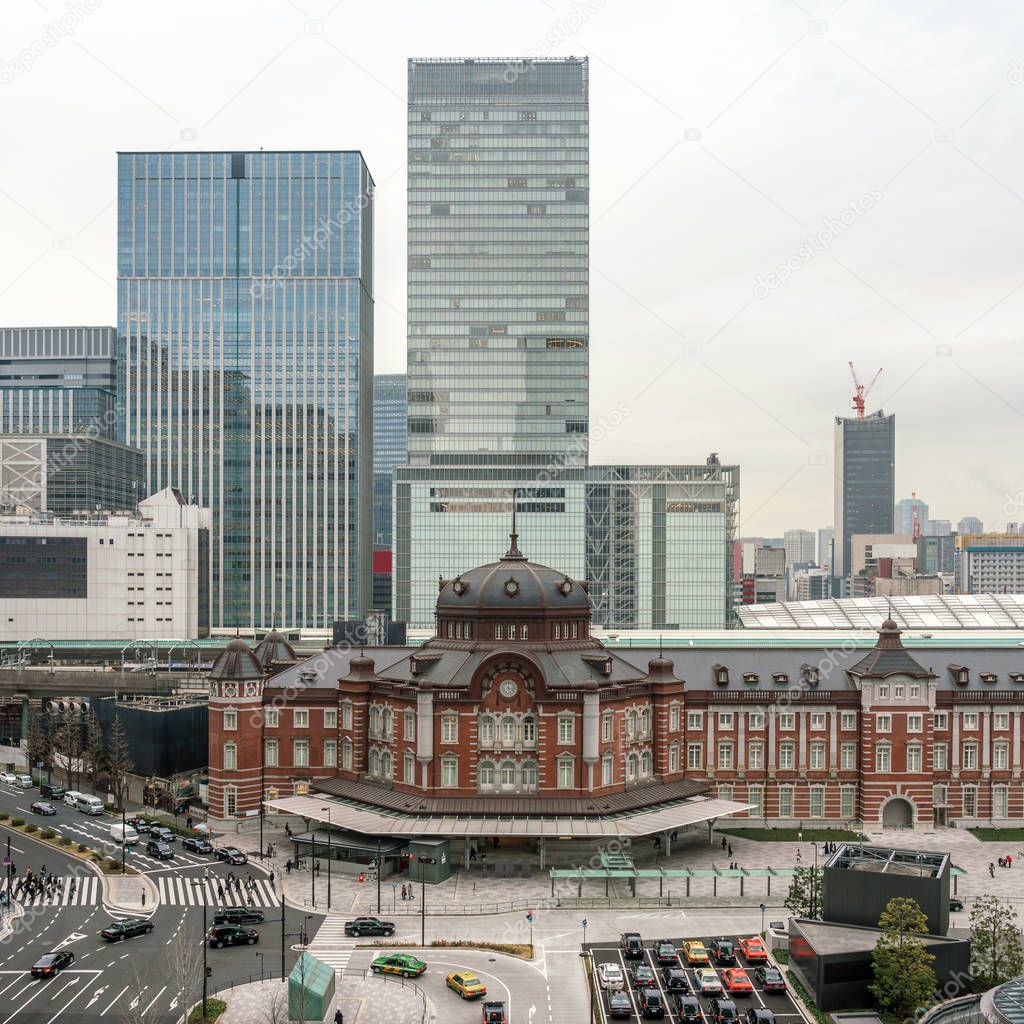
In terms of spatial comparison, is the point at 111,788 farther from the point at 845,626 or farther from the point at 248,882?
the point at 845,626

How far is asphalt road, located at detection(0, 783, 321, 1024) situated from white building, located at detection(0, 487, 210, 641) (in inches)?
3327

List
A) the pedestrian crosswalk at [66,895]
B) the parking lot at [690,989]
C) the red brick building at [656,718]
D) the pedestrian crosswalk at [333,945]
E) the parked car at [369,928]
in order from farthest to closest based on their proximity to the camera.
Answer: the red brick building at [656,718]
the pedestrian crosswalk at [66,895]
the parked car at [369,928]
the pedestrian crosswalk at [333,945]
the parking lot at [690,989]

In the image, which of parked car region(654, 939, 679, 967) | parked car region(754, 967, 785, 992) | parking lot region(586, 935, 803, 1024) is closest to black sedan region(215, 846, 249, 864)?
parking lot region(586, 935, 803, 1024)

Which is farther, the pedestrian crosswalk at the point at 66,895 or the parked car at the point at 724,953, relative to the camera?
the pedestrian crosswalk at the point at 66,895

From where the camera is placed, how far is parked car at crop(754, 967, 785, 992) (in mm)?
66375

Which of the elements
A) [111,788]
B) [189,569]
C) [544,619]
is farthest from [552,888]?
[189,569]

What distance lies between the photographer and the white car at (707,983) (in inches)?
2574

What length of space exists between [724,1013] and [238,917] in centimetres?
3173

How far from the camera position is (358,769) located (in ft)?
349

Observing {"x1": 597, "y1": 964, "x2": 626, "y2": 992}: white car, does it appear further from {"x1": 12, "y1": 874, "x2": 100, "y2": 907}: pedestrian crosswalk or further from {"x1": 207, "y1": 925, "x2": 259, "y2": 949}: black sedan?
{"x1": 12, "y1": 874, "x2": 100, "y2": 907}: pedestrian crosswalk

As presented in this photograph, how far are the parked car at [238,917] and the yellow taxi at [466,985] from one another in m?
16.3

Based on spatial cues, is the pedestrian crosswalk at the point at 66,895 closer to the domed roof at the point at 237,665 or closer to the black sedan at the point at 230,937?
the black sedan at the point at 230,937

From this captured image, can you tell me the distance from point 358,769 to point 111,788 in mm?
28080

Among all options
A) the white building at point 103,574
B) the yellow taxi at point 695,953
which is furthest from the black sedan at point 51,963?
the white building at point 103,574
